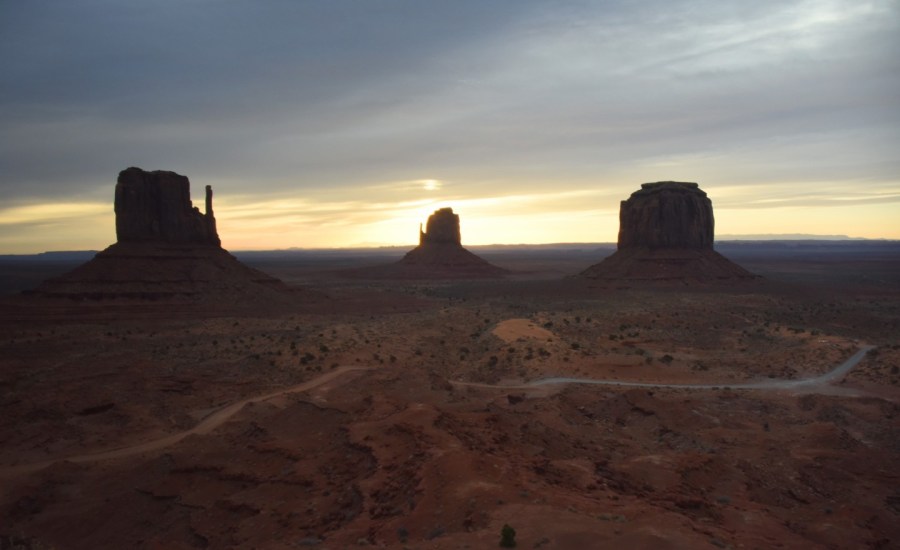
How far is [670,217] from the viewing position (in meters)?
85.9

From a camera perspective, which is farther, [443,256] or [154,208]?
[443,256]

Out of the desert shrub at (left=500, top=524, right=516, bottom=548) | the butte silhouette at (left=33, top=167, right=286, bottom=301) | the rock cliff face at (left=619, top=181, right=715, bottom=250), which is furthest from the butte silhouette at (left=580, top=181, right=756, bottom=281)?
the desert shrub at (left=500, top=524, right=516, bottom=548)

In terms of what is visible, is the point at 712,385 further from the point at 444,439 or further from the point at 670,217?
the point at 670,217

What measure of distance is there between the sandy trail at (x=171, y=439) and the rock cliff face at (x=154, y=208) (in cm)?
4483

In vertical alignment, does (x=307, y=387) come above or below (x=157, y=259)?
below

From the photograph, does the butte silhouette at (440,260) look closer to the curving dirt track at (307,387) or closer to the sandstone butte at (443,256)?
the sandstone butte at (443,256)

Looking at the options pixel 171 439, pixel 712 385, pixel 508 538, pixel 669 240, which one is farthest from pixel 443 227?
pixel 508 538

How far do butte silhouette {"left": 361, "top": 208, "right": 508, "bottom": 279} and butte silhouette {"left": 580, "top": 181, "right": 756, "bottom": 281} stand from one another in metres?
36.8

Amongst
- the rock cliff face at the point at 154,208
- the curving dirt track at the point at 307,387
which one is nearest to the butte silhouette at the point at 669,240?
the curving dirt track at the point at 307,387

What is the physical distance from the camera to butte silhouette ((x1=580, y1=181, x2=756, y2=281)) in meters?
82.4

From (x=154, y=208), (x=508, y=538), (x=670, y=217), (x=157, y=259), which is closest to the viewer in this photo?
(x=508, y=538)

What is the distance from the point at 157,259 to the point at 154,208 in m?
6.35

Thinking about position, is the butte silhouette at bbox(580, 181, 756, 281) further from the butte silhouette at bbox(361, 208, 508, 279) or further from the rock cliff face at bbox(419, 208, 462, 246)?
the rock cliff face at bbox(419, 208, 462, 246)

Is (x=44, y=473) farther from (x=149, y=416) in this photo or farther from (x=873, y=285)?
(x=873, y=285)
